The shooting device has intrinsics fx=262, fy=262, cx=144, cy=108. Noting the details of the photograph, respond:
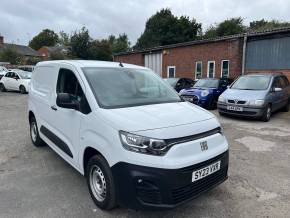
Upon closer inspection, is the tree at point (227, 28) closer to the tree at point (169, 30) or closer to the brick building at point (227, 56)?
the tree at point (169, 30)

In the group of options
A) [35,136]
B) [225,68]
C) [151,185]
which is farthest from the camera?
[225,68]

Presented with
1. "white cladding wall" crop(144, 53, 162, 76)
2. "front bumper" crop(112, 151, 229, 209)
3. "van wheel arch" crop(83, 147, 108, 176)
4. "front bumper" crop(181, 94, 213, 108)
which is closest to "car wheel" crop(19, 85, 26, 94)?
"white cladding wall" crop(144, 53, 162, 76)

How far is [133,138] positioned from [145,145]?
5.8 inches

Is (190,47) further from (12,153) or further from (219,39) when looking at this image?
(12,153)

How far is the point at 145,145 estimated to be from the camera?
277cm

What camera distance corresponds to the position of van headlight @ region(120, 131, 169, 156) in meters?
2.76

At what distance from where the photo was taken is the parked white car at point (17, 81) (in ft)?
59.9

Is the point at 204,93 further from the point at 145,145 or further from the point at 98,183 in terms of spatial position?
the point at 145,145

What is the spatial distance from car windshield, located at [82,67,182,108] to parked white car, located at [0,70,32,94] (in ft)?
51.8

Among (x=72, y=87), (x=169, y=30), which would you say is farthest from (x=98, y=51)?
(x=72, y=87)

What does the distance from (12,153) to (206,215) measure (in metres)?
4.19

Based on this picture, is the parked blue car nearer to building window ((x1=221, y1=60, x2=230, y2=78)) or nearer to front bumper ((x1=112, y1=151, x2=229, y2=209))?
building window ((x1=221, y1=60, x2=230, y2=78))

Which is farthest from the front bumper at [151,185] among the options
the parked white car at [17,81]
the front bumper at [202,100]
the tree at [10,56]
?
the tree at [10,56]

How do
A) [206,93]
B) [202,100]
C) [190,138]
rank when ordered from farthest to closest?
1. [206,93]
2. [202,100]
3. [190,138]
